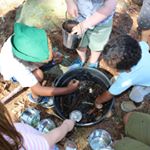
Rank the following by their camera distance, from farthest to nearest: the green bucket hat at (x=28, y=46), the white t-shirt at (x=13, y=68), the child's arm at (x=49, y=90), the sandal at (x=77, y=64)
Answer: the sandal at (x=77, y=64), the child's arm at (x=49, y=90), the white t-shirt at (x=13, y=68), the green bucket hat at (x=28, y=46)

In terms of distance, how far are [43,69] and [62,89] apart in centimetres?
43

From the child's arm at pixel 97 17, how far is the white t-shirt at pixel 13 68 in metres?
0.47

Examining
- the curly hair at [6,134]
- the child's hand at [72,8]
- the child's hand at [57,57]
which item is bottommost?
the child's hand at [57,57]

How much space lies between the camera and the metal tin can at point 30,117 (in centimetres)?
295

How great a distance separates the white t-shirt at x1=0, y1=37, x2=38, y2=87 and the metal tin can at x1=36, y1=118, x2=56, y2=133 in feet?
1.24

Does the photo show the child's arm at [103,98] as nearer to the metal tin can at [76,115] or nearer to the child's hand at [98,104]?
the child's hand at [98,104]

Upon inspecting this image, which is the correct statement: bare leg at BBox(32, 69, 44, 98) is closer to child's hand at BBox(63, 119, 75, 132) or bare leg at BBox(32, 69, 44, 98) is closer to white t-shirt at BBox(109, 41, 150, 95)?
child's hand at BBox(63, 119, 75, 132)

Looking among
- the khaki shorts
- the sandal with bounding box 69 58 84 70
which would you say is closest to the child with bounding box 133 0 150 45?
the khaki shorts

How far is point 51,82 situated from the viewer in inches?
126

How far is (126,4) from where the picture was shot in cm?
369

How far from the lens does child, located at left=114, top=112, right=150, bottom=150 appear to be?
2.51 metres

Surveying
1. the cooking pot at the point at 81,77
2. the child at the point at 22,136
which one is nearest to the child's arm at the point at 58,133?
the child at the point at 22,136

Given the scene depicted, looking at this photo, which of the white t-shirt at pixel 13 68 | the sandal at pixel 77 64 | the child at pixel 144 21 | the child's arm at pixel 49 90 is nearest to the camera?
the white t-shirt at pixel 13 68

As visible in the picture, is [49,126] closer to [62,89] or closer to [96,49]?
[62,89]
